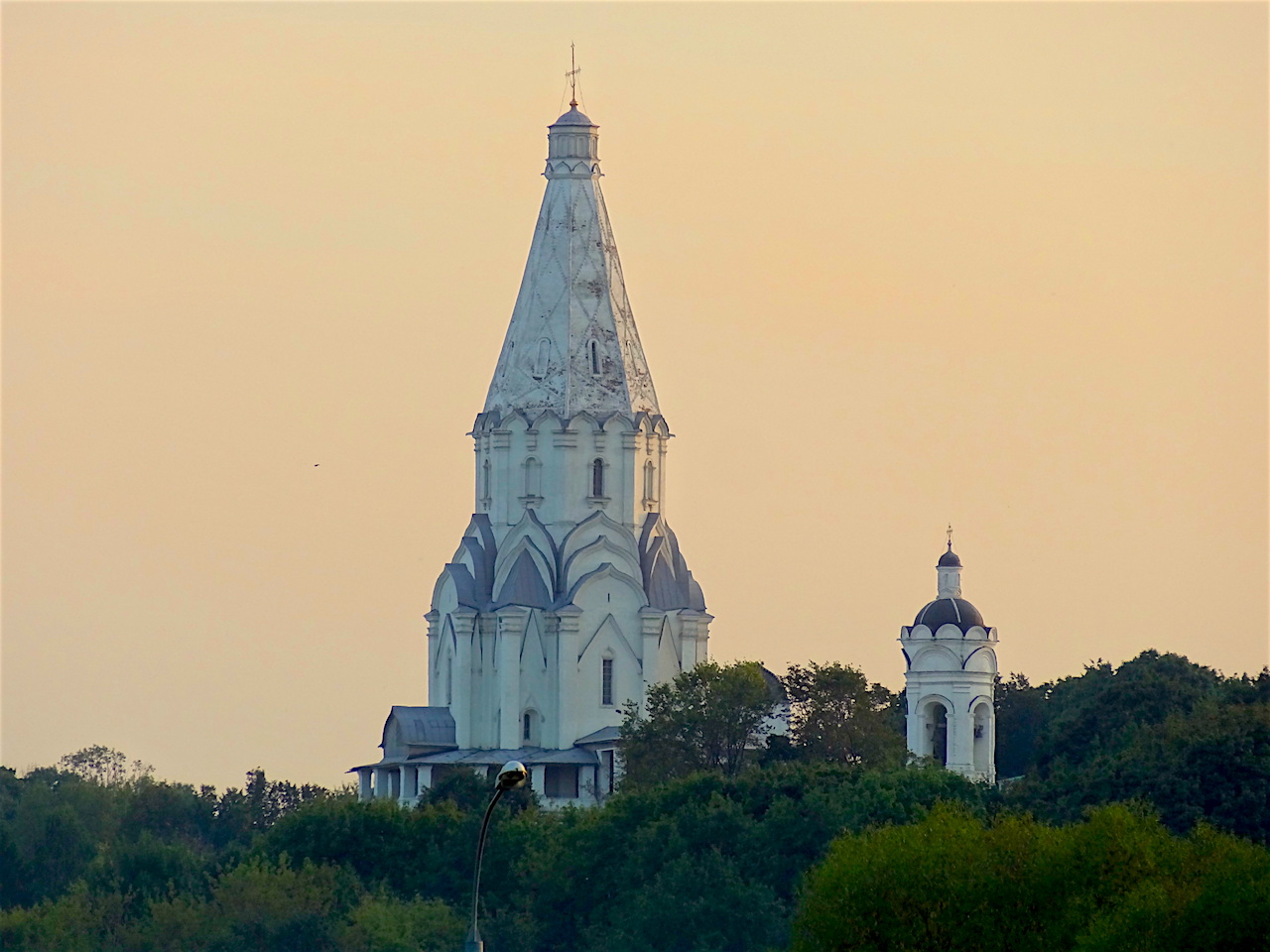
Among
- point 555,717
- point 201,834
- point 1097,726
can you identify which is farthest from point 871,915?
point 201,834

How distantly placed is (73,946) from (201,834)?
88.8 feet

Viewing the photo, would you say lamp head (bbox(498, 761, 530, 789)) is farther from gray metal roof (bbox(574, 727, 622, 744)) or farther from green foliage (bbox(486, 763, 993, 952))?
gray metal roof (bbox(574, 727, 622, 744))

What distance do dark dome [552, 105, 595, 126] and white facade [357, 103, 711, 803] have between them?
0.17ft

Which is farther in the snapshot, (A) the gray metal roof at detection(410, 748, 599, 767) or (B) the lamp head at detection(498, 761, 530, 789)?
(A) the gray metal roof at detection(410, 748, 599, 767)

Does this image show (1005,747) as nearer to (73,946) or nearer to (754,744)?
(754,744)

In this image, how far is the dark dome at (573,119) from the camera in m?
94.8

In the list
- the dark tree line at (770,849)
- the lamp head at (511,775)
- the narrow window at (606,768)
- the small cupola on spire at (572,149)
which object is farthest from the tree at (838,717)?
the lamp head at (511,775)

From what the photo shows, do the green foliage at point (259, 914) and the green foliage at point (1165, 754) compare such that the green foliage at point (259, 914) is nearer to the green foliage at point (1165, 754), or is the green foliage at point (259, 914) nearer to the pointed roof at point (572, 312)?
the green foliage at point (1165, 754)

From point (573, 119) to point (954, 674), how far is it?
18.0 m

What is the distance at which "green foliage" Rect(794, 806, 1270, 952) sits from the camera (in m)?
49.4

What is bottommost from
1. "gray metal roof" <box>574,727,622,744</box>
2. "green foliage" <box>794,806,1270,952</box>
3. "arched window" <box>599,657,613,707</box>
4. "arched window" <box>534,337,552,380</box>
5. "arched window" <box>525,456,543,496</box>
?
"green foliage" <box>794,806,1270,952</box>

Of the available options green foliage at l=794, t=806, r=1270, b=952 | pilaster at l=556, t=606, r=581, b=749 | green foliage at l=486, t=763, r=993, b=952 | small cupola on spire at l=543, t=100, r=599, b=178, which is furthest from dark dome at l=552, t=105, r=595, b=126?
green foliage at l=794, t=806, r=1270, b=952

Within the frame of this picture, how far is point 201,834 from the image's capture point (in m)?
97.8

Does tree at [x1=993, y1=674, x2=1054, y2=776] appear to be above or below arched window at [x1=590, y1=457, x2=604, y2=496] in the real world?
below
